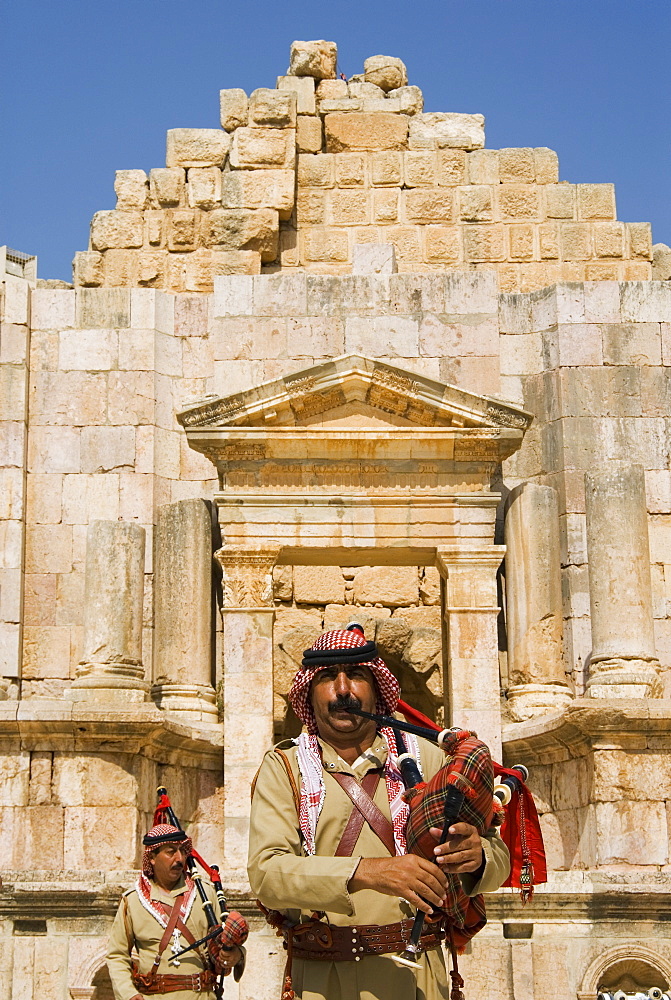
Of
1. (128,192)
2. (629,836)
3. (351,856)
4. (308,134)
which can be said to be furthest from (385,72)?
(351,856)

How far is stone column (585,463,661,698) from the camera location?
13.5 meters

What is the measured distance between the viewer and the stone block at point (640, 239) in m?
16.7

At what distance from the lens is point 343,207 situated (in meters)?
16.9

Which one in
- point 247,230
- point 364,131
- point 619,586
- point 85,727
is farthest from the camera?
point 364,131

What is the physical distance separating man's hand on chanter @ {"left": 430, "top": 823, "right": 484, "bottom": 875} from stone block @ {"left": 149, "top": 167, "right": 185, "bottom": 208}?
12157mm

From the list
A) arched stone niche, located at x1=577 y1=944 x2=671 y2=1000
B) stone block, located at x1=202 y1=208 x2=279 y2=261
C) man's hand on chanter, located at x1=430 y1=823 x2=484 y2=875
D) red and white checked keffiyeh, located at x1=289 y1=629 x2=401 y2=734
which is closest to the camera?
man's hand on chanter, located at x1=430 y1=823 x2=484 y2=875

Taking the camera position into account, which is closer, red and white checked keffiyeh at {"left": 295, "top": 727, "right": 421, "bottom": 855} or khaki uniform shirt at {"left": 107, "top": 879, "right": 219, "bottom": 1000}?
→ red and white checked keffiyeh at {"left": 295, "top": 727, "right": 421, "bottom": 855}

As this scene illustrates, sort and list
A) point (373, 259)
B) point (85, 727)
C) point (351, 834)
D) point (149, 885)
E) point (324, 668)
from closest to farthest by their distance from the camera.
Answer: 1. point (351, 834)
2. point (324, 668)
3. point (149, 885)
4. point (85, 727)
5. point (373, 259)

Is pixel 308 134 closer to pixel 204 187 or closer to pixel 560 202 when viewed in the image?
pixel 204 187

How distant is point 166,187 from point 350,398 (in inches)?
170

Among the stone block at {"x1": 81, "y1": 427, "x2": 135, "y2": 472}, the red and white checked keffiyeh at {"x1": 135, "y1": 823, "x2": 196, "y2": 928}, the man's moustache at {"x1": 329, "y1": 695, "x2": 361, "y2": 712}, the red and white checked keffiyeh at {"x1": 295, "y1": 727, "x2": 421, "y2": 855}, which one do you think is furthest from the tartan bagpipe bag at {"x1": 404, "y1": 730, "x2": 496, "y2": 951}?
the stone block at {"x1": 81, "y1": 427, "x2": 135, "y2": 472}

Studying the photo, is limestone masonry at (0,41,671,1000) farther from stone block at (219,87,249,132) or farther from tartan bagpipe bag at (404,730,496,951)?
tartan bagpipe bag at (404,730,496,951)

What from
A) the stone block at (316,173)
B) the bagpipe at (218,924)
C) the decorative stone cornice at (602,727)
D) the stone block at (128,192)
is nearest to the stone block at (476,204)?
the stone block at (316,173)

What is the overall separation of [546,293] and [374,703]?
31.9ft
